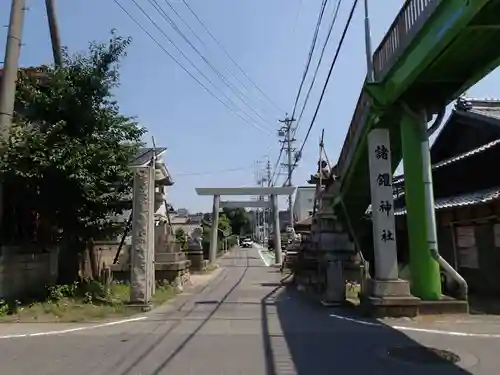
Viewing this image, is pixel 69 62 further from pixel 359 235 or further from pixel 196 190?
pixel 196 190

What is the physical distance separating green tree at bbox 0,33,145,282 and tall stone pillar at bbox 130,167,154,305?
87 cm

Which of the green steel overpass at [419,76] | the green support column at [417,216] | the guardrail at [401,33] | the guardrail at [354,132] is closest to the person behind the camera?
the green steel overpass at [419,76]

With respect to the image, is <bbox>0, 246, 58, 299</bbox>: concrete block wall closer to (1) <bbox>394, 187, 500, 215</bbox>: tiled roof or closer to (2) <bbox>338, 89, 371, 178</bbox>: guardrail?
(2) <bbox>338, 89, 371, 178</bbox>: guardrail

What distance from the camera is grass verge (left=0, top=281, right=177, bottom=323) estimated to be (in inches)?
483

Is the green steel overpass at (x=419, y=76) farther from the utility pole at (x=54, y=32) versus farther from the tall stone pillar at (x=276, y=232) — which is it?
the tall stone pillar at (x=276, y=232)

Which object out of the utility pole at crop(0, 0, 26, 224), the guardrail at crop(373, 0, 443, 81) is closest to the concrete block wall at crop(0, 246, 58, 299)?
the utility pole at crop(0, 0, 26, 224)

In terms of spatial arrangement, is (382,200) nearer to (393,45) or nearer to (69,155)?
(393,45)

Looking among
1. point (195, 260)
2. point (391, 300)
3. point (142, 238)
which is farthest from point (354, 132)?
point (195, 260)

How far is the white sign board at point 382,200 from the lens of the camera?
12047 mm

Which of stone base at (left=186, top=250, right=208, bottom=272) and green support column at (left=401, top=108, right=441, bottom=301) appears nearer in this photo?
green support column at (left=401, top=108, right=441, bottom=301)

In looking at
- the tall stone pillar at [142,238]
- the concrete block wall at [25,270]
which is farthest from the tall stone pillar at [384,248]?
the concrete block wall at [25,270]

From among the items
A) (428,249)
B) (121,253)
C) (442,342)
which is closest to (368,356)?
(442,342)

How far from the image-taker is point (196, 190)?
4047 centimetres

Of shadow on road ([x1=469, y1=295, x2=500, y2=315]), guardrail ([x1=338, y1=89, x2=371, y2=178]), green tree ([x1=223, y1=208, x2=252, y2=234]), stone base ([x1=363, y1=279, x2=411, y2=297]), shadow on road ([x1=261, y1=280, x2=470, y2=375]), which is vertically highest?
green tree ([x1=223, y1=208, x2=252, y2=234])
